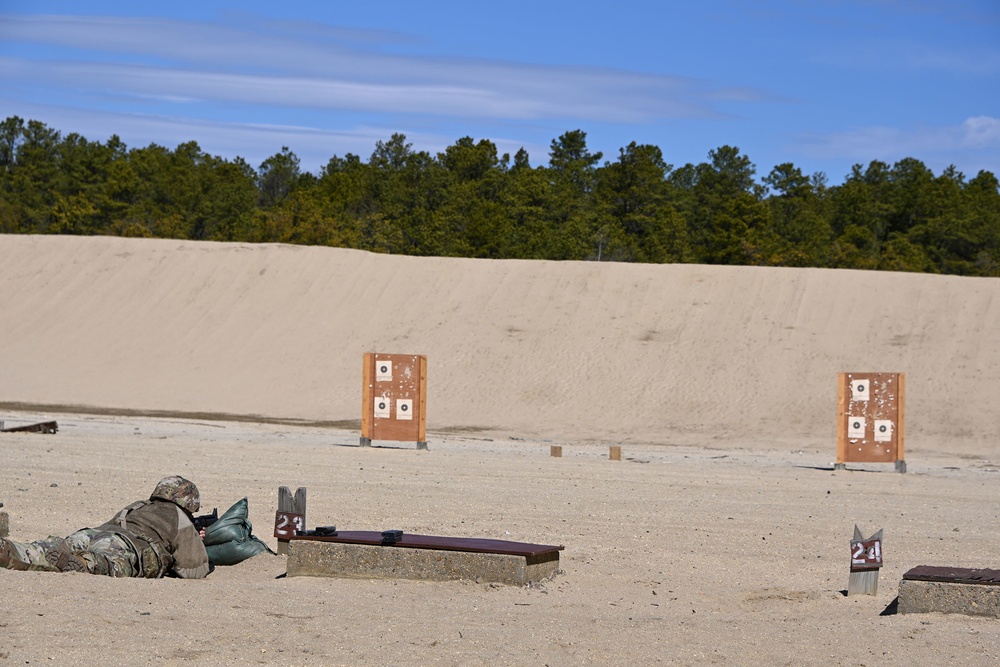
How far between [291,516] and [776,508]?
5720 millimetres

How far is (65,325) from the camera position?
37312mm

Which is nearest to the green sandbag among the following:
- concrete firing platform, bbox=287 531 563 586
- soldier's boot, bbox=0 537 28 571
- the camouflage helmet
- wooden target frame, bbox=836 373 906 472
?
the camouflage helmet

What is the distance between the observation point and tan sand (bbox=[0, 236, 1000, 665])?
21.9 ft

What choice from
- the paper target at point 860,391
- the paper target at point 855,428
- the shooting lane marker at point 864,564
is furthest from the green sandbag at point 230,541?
the paper target at point 860,391

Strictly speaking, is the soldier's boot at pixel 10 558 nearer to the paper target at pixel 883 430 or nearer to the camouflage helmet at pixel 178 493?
the camouflage helmet at pixel 178 493

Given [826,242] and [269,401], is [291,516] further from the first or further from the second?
[826,242]

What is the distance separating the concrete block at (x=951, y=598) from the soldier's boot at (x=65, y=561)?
4996 millimetres

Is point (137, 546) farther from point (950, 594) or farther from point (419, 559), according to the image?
point (950, 594)

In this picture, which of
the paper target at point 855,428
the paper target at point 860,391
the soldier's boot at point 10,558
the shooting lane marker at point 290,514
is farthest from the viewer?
the paper target at point 860,391

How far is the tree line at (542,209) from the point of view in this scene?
49.4 metres

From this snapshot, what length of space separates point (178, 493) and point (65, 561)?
83cm

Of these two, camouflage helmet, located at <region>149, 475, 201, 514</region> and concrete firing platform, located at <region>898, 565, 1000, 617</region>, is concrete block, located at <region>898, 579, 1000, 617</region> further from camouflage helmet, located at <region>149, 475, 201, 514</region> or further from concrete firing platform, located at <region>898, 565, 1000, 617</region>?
camouflage helmet, located at <region>149, 475, 201, 514</region>

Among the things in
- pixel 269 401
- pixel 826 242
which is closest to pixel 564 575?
pixel 269 401

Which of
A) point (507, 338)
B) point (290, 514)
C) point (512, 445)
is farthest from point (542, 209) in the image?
point (290, 514)
